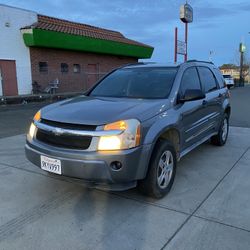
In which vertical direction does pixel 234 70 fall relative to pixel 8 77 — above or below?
below

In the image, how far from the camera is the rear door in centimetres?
568

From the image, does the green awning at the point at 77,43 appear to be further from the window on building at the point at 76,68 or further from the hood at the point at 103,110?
the hood at the point at 103,110

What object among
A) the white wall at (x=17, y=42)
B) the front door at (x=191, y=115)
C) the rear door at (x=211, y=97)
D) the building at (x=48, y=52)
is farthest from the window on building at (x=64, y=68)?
the front door at (x=191, y=115)

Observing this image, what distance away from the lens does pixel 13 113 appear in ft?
40.4

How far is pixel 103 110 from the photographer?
3.90 metres

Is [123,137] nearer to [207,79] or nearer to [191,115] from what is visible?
[191,115]

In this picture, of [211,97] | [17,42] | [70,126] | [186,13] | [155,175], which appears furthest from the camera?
→ [17,42]

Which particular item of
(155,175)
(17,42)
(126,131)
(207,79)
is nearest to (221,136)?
(207,79)

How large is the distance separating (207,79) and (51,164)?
141 inches

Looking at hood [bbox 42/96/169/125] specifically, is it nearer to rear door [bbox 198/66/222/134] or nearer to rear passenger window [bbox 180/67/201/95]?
rear passenger window [bbox 180/67/201/95]

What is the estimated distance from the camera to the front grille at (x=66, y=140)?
141 inches

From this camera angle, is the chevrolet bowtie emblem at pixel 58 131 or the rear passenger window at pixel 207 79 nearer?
the chevrolet bowtie emblem at pixel 58 131

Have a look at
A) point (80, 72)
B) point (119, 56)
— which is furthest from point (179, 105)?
point (119, 56)

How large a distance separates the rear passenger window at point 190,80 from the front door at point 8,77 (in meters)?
14.6
